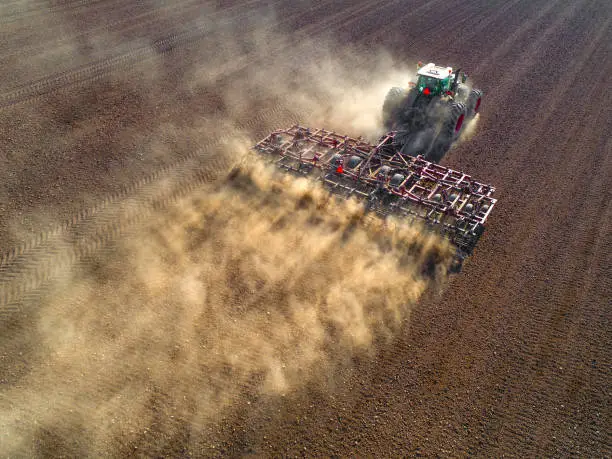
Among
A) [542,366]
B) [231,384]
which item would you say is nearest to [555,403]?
[542,366]

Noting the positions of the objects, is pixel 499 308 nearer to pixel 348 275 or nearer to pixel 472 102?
pixel 348 275

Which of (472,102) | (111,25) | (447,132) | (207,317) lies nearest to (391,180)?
(447,132)

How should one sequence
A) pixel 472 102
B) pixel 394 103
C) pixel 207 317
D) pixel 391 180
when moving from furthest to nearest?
pixel 472 102 < pixel 394 103 < pixel 391 180 < pixel 207 317

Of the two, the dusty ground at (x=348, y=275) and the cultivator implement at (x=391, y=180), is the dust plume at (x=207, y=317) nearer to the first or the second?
the dusty ground at (x=348, y=275)

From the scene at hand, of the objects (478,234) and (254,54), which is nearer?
(478,234)

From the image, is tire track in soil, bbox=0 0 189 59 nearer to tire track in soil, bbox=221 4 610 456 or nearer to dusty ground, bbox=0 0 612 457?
dusty ground, bbox=0 0 612 457

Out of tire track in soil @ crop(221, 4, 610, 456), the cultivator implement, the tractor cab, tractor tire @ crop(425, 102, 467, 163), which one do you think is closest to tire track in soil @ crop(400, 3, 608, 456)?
tire track in soil @ crop(221, 4, 610, 456)

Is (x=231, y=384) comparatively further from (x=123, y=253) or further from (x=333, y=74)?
(x=333, y=74)
